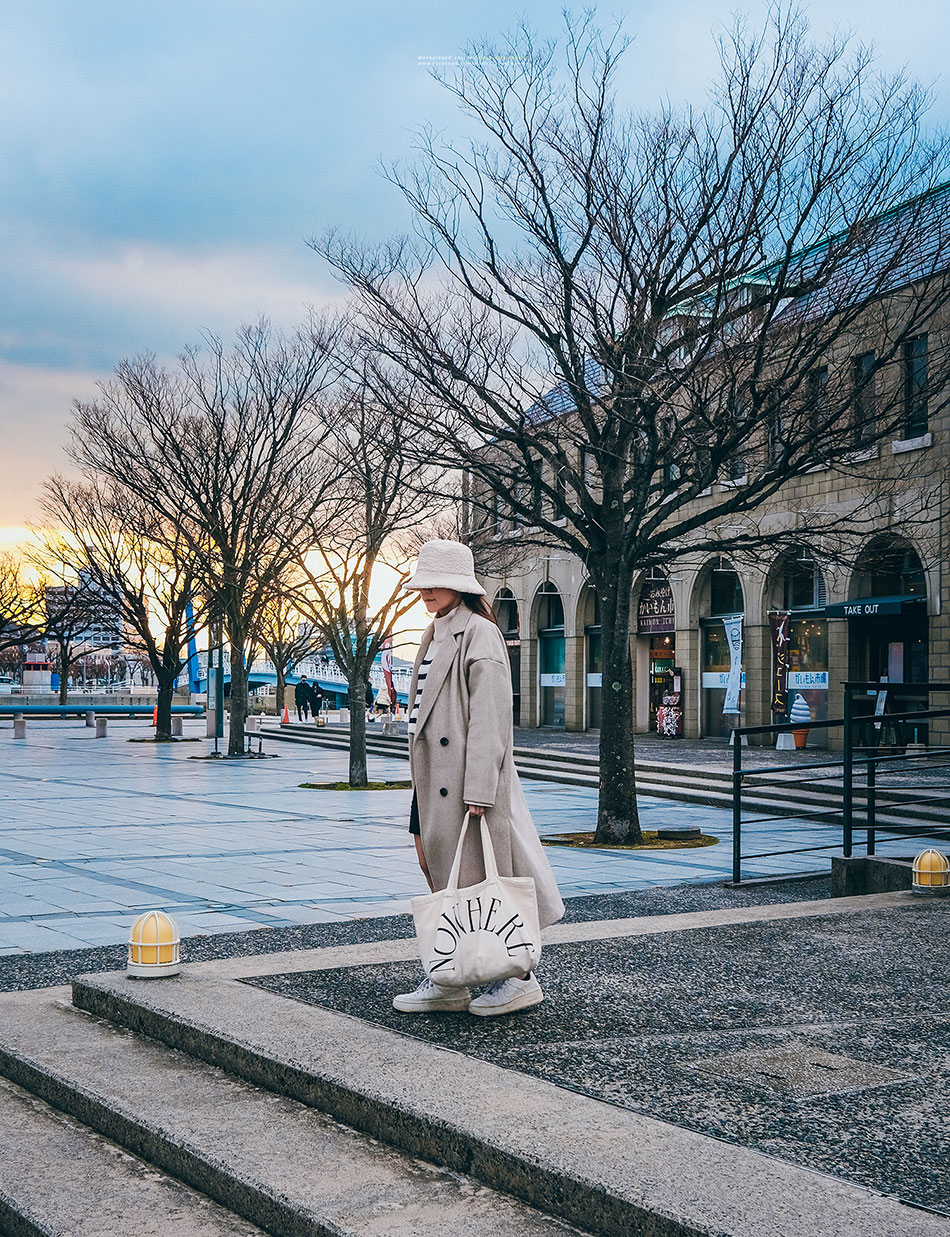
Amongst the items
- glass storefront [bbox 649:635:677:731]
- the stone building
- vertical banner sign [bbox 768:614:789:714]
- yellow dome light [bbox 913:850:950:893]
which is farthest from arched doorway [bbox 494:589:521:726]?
yellow dome light [bbox 913:850:950:893]

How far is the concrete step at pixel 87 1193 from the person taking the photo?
3.57 m

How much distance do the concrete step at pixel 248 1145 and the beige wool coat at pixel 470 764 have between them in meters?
1.05

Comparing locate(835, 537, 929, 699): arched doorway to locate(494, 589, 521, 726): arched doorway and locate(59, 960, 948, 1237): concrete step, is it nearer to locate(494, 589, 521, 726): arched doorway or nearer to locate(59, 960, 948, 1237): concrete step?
locate(494, 589, 521, 726): arched doorway

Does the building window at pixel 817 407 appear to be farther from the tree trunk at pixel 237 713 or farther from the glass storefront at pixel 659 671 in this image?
the glass storefront at pixel 659 671

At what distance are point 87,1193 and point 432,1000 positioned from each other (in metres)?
1.65

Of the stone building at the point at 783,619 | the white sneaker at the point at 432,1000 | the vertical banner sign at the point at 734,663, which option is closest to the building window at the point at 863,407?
the stone building at the point at 783,619

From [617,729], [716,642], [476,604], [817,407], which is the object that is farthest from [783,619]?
[476,604]

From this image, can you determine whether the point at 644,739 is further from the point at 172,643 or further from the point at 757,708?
the point at 172,643

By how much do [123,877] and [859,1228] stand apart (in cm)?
852

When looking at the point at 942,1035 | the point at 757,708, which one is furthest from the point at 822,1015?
the point at 757,708

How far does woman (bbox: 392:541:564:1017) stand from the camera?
16.3ft

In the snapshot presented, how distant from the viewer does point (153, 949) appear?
5.72 meters

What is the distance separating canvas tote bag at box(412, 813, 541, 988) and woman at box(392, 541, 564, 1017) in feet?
0.41

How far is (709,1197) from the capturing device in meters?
3.12
